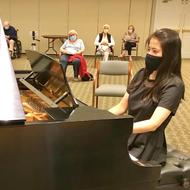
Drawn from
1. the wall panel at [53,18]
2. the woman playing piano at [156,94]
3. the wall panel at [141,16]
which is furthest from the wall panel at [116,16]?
the woman playing piano at [156,94]

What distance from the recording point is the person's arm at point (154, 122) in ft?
6.40

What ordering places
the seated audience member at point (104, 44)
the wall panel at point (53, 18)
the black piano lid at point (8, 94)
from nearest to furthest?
the black piano lid at point (8, 94), the seated audience member at point (104, 44), the wall panel at point (53, 18)

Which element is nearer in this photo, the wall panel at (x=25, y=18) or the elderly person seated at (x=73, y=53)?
the elderly person seated at (x=73, y=53)

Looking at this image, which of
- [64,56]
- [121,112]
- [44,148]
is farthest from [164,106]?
[64,56]

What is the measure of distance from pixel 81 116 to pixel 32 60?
110 centimetres

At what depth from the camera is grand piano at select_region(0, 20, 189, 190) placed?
1411 mm

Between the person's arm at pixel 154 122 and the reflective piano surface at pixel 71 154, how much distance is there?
253 mm

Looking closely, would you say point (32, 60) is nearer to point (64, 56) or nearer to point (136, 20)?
point (64, 56)

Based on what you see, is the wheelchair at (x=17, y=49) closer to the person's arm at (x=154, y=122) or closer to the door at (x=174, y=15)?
the door at (x=174, y=15)

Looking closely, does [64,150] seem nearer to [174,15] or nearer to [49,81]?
[49,81]

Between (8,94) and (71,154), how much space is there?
39 centimetres

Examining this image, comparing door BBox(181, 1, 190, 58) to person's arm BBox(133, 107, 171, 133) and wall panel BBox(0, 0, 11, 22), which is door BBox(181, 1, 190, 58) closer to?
wall panel BBox(0, 0, 11, 22)

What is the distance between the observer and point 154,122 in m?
1.97

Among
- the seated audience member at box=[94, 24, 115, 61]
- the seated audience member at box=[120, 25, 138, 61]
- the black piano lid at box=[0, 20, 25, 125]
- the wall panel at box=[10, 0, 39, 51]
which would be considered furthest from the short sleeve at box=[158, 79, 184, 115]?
the wall panel at box=[10, 0, 39, 51]
